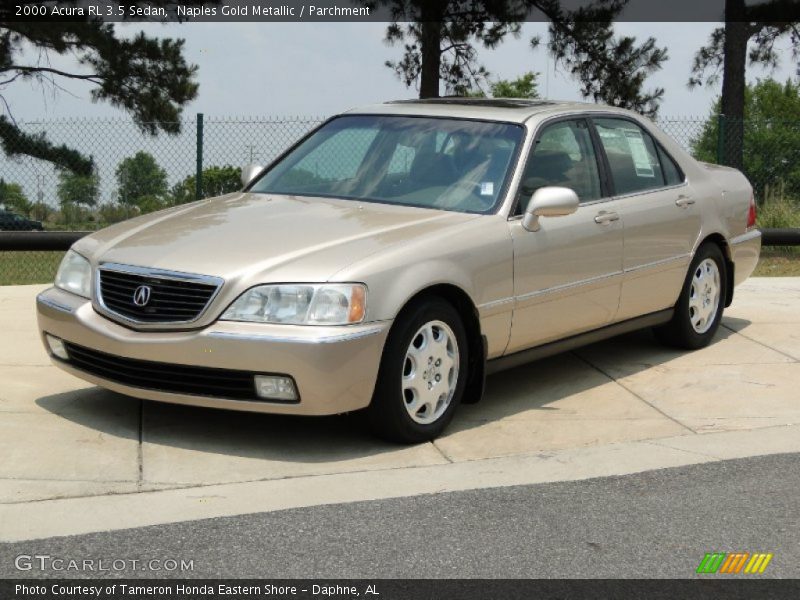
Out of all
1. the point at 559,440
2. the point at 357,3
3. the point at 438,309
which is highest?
the point at 357,3

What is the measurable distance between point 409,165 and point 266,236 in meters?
1.25

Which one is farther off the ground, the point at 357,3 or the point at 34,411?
the point at 357,3

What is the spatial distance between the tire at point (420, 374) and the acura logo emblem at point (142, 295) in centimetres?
115

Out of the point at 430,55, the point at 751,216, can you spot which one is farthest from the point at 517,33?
the point at 751,216

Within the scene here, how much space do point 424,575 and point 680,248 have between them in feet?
14.1

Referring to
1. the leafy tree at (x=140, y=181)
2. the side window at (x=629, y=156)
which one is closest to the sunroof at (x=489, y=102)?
the side window at (x=629, y=156)

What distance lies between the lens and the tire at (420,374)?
622 cm

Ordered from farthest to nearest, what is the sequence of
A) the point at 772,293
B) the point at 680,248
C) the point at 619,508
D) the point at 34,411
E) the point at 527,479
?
the point at 772,293, the point at 680,248, the point at 34,411, the point at 527,479, the point at 619,508

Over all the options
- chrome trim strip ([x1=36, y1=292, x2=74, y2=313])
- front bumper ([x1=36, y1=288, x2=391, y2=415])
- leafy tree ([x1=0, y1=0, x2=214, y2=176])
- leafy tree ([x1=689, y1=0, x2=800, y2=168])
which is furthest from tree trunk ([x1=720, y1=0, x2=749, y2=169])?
front bumper ([x1=36, y1=288, x2=391, y2=415])

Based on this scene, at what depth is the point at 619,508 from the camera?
5570 mm

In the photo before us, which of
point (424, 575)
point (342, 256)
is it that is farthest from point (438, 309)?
point (424, 575)

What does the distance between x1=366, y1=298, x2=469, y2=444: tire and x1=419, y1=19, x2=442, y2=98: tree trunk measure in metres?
14.7

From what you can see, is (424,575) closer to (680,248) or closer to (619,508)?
(619,508)

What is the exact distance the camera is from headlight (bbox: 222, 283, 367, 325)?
6.00 meters
